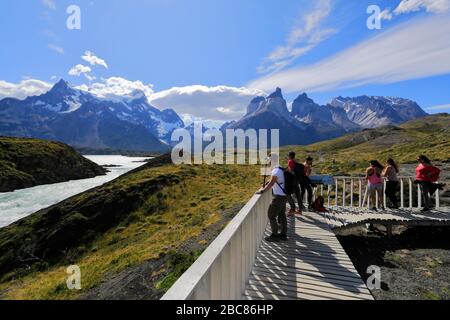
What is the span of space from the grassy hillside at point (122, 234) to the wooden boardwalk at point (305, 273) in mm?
4611

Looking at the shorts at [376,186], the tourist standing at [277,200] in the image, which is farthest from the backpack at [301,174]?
the tourist standing at [277,200]

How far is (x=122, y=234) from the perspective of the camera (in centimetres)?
2231

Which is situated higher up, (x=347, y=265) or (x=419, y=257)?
(x=347, y=265)

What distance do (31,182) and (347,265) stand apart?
3663 inches

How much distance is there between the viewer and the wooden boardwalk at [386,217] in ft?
42.7

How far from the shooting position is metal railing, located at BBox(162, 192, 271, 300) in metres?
3.65

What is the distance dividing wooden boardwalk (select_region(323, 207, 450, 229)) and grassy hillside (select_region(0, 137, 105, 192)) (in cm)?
8397

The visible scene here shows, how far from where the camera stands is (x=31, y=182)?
83.6 meters

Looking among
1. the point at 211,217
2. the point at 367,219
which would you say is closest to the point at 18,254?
the point at 211,217

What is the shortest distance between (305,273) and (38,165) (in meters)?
106

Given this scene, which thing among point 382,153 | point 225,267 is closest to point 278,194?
point 225,267

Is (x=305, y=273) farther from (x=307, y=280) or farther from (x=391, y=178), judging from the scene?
(x=391, y=178)

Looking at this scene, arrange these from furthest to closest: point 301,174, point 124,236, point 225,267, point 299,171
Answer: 1. point 124,236
2. point 301,174
3. point 299,171
4. point 225,267
